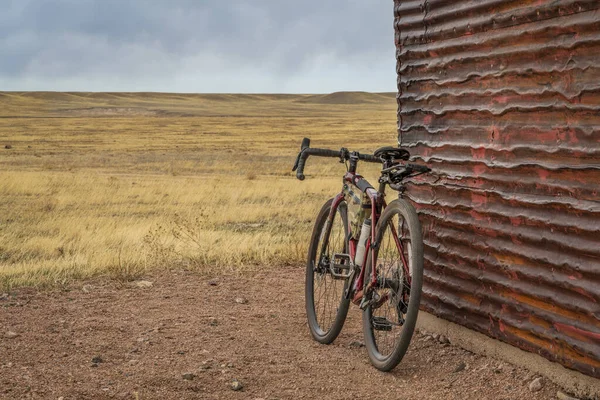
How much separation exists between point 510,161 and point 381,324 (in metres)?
1.25

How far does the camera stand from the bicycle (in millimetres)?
4555

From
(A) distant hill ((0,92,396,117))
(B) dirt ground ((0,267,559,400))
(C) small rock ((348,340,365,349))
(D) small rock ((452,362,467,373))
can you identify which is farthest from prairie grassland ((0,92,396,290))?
(A) distant hill ((0,92,396,117))

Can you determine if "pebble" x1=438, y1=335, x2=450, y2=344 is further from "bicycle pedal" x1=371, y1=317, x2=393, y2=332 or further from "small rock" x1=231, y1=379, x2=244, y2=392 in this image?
"small rock" x1=231, y1=379, x2=244, y2=392

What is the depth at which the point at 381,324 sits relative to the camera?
4.93 meters

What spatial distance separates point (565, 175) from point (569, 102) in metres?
0.37

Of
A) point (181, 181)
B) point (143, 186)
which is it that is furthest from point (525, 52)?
point (181, 181)

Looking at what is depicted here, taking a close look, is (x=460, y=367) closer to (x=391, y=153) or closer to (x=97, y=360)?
(x=391, y=153)

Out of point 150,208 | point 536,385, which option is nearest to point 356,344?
point 536,385

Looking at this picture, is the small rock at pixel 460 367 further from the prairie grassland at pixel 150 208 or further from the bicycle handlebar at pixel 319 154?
the prairie grassland at pixel 150 208

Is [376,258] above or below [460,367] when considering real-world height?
above

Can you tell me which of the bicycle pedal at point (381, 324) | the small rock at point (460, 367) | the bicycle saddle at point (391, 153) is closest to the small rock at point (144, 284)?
the bicycle pedal at point (381, 324)

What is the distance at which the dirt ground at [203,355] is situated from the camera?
15.0 feet

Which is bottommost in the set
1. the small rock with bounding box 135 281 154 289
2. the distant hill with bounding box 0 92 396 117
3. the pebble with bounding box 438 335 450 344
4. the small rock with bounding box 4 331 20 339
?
the pebble with bounding box 438 335 450 344

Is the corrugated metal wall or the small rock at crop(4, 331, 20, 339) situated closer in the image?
the corrugated metal wall
